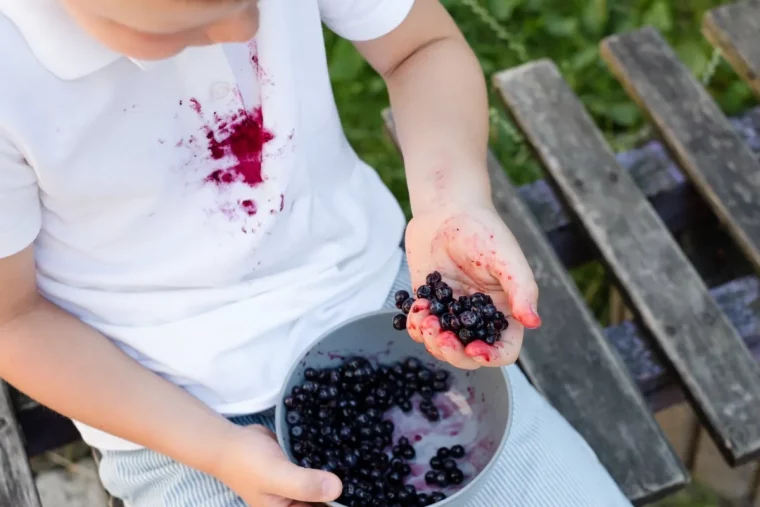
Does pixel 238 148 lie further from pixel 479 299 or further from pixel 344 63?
pixel 344 63

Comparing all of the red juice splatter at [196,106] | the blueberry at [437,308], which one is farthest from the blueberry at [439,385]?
the red juice splatter at [196,106]

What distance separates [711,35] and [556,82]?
1.09 ft

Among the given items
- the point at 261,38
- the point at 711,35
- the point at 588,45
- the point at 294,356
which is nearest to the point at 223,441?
the point at 294,356

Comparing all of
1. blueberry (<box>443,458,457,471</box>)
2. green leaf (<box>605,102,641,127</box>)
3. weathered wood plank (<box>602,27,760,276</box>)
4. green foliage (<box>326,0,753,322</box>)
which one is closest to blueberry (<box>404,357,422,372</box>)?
blueberry (<box>443,458,457,471</box>)

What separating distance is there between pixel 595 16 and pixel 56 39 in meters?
1.54

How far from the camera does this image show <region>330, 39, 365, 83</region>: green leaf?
1981 mm

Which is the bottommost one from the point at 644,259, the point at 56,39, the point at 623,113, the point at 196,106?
the point at 623,113

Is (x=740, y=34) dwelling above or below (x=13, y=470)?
above

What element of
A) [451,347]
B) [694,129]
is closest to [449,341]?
[451,347]

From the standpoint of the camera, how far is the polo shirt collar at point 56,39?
0.80 meters

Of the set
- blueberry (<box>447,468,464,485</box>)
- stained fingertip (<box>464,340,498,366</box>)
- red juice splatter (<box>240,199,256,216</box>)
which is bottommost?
blueberry (<box>447,468,464,485</box>)

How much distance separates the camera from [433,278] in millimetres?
960

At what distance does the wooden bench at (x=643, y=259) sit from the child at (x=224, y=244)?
0.56 feet

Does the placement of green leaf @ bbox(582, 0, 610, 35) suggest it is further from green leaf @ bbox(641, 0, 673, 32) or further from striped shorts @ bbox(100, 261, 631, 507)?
striped shorts @ bbox(100, 261, 631, 507)
